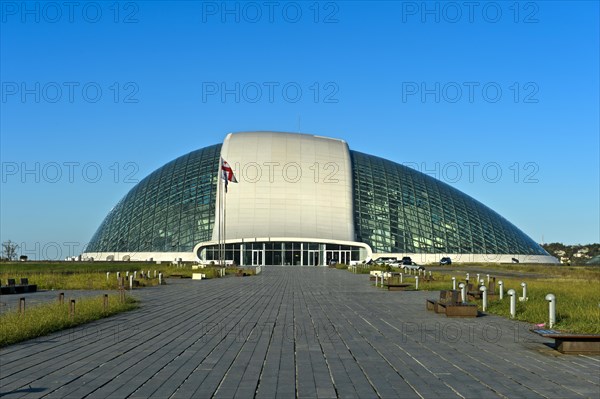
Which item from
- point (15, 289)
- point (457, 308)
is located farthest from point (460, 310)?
point (15, 289)

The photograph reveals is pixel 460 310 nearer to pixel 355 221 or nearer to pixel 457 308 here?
pixel 457 308

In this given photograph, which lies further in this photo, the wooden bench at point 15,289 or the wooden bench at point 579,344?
the wooden bench at point 15,289

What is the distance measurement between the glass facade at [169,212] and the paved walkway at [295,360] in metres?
69.6

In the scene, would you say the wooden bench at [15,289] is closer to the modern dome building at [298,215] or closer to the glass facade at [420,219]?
the modern dome building at [298,215]

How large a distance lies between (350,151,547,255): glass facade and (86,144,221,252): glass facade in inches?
800

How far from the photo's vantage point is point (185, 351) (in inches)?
463

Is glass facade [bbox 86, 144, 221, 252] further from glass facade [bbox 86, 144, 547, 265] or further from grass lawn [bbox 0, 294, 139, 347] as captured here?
grass lawn [bbox 0, 294, 139, 347]

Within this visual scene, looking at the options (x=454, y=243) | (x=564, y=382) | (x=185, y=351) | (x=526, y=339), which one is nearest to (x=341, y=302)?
(x=526, y=339)

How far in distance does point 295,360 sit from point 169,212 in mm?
80202

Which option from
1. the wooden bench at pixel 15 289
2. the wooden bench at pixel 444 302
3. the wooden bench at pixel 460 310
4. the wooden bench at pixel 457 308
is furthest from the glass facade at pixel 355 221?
the wooden bench at pixel 460 310

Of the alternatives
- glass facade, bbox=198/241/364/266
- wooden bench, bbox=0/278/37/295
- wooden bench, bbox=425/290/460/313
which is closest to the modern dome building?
glass facade, bbox=198/241/364/266

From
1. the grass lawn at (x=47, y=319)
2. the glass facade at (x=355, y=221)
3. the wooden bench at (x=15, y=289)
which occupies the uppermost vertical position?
the glass facade at (x=355, y=221)

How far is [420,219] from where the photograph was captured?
9131 cm

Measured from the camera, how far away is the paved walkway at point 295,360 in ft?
27.9
